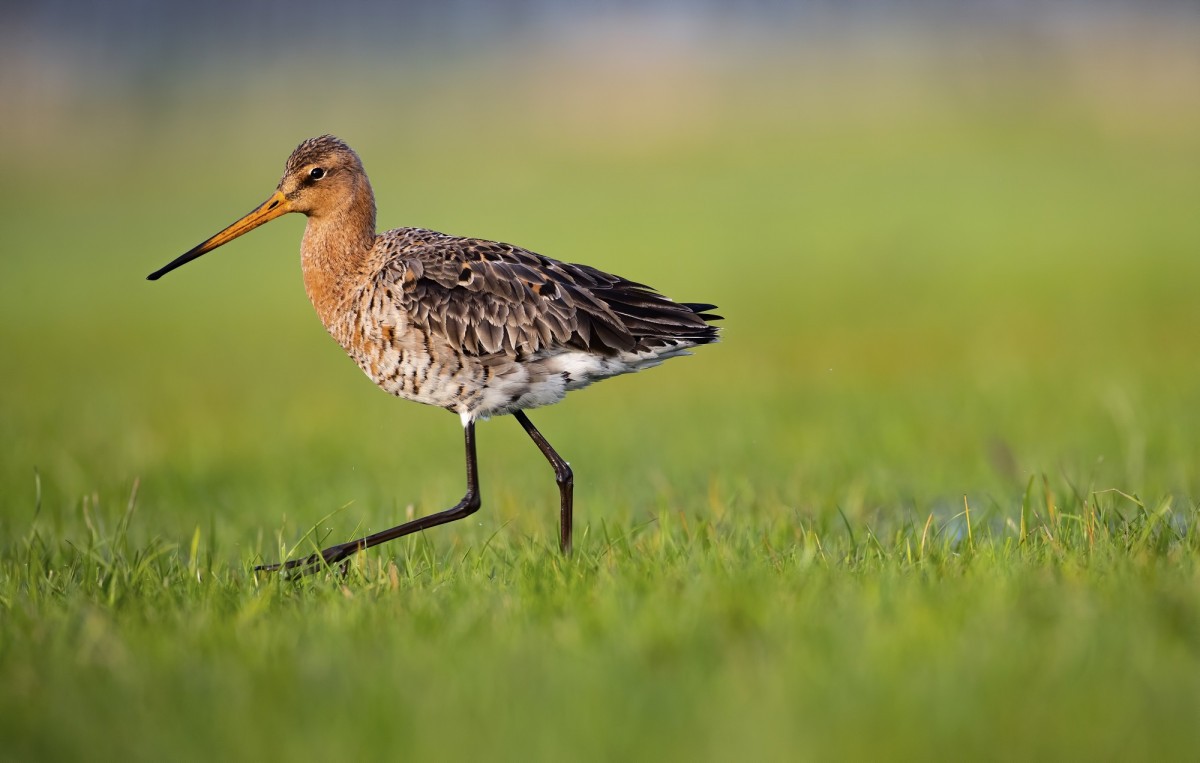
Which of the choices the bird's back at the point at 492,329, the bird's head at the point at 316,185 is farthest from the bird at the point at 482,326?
the bird's head at the point at 316,185

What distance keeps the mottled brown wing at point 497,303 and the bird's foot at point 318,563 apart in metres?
1.06

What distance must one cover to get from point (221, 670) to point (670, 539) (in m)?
2.15

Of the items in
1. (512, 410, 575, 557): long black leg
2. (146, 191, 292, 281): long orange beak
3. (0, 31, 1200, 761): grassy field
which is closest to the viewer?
(0, 31, 1200, 761): grassy field

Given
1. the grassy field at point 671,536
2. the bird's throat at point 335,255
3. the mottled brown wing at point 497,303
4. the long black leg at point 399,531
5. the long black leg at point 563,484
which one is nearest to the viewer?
the grassy field at point 671,536

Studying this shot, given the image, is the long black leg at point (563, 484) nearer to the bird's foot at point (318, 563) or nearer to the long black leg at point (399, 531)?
the long black leg at point (399, 531)

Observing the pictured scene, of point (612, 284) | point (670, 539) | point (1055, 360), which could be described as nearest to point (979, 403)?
point (1055, 360)

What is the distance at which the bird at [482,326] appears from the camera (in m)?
6.30

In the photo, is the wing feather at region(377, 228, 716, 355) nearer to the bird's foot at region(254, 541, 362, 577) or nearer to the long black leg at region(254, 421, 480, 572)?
the long black leg at region(254, 421, 480, 572)

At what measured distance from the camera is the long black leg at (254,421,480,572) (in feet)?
18.6

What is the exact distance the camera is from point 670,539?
5.67 m

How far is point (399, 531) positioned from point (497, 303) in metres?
1.16

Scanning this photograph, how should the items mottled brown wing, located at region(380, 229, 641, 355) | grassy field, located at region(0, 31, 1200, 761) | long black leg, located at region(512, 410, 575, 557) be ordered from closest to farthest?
grassy field, located at region(0, 31, 1200, 761)
long black leg, located at region(512, 410, 575, 557)
mottled brown wing, located at region(380, 229, 641, 355)

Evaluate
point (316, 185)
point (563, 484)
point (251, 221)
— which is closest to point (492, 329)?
point (563, 484)

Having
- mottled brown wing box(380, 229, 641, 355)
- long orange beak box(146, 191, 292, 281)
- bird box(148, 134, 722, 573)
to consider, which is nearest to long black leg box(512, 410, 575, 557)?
bird box(148, 134, 722, 573)
